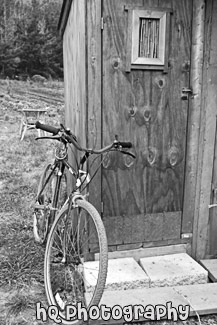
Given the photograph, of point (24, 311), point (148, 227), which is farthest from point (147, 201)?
point (24, 311)

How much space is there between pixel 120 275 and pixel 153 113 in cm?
126

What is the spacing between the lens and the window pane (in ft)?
8.34

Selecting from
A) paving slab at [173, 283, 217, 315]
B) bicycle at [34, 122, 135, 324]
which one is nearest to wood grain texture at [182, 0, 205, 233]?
paving slab at [173, 283, 217, 315]

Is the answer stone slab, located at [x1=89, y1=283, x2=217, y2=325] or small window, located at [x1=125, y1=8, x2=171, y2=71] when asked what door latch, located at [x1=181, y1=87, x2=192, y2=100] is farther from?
stone slab, located at [x1=89, y1=283, x2=217, y2=325]

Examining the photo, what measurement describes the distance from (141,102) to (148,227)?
102cm

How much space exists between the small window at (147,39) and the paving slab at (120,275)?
59.2 inches

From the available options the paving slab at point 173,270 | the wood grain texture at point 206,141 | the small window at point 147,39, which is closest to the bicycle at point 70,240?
the paving slab at point 173,270

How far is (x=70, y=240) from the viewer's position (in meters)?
2.58

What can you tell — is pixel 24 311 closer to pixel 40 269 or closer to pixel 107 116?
pixel 40 269

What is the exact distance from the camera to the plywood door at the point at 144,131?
8.36 ft

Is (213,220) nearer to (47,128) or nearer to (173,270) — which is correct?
(173,270)

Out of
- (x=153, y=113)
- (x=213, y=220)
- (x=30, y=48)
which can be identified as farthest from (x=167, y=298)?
(x=30, y=48)

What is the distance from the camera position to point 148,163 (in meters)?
2.77

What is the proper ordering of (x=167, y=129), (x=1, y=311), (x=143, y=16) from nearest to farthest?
(x=1, y=311) → (x=143, y=16) → (x=167, y=129)
